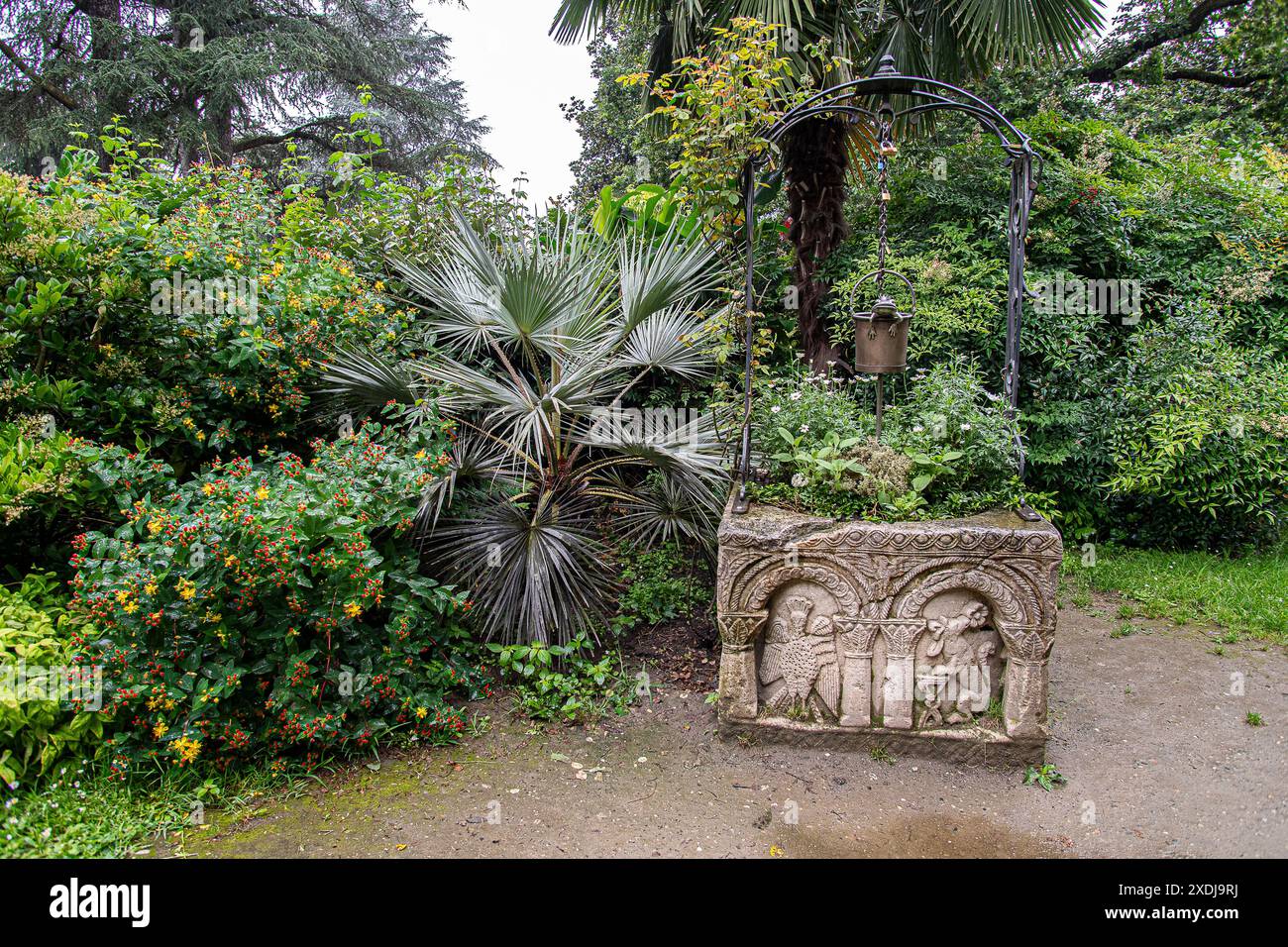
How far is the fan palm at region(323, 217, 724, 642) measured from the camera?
3846 mm

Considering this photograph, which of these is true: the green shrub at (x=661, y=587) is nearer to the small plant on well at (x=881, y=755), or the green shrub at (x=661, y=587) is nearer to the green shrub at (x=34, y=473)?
the small plant on well at (x=881, y=755)

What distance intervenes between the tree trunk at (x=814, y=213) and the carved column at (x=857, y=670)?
2958 mm

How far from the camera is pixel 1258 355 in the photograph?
5.77m

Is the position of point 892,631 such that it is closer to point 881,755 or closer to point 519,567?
point 881,755

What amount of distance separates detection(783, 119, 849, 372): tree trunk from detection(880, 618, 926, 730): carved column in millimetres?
2956

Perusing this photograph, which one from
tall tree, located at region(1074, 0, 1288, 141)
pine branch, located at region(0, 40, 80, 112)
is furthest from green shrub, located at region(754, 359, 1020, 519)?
pine branch, located at region(0, 40, 80, 112)

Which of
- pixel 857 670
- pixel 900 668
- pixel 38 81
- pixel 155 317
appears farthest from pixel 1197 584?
pixel 38 81

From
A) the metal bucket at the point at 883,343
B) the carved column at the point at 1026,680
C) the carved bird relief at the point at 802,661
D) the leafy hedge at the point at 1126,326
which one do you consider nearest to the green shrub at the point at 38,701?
the carved bird relief at the point at 802,661

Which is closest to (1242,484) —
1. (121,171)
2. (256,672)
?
(256,672)

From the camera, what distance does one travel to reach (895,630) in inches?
126

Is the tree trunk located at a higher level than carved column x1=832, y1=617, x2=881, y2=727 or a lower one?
higher

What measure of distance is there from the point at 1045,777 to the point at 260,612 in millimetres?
3287

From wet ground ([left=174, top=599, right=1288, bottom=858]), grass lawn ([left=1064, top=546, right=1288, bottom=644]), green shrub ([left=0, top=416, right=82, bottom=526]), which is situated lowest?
wet ground ([left=174, top=599, right=1288, bottom=858])

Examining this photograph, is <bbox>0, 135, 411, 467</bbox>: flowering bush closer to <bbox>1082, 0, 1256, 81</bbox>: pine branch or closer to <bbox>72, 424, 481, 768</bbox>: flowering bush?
<bbox>72, 424, 481, 768</bbox>: flowering bush
